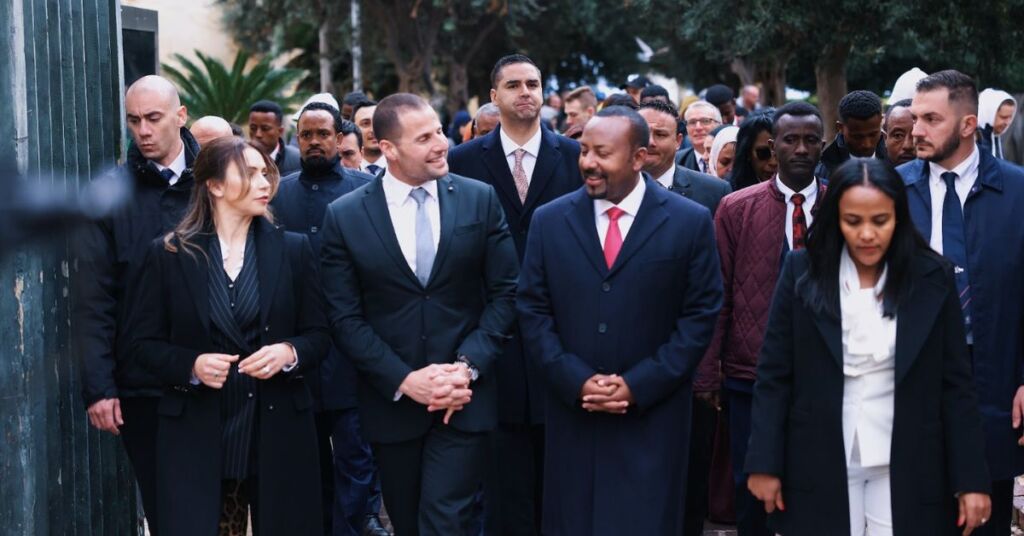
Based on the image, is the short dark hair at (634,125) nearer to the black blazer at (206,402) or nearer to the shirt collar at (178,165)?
the black blazer at (206,402)

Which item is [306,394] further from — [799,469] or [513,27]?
[513,27]

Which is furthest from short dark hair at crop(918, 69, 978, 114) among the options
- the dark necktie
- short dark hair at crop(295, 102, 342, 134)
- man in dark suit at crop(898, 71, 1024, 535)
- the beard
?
short dark hair at crop(295, 102, 342, 134)

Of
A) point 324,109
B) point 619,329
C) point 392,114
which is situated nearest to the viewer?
point 619,329

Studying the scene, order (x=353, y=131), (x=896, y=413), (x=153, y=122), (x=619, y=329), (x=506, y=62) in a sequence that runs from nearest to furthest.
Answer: (x=896, y=413) → (x=619, y=329) → (x=153, y=122) → (x=506, y=62) → (x=353, y=131)

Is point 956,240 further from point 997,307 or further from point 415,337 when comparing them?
point 415,337

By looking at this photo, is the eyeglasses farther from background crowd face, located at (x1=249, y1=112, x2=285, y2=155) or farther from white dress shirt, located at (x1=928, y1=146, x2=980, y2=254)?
white dress shirt, located at (x1=928, y1=146, x2=980, y2=254)

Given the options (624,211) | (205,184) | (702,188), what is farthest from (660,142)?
(205,184)

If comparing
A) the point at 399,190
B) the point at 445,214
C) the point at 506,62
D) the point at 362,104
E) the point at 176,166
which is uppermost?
the point at 506,62

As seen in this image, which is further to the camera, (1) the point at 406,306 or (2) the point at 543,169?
(2) the point at 543,169

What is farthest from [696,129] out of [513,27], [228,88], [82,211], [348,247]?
[513,27]

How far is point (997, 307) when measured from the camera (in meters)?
6.05

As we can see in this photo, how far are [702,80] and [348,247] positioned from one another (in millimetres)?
34008

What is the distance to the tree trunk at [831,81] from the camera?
1844 centimetres

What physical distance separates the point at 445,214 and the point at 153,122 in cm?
149
